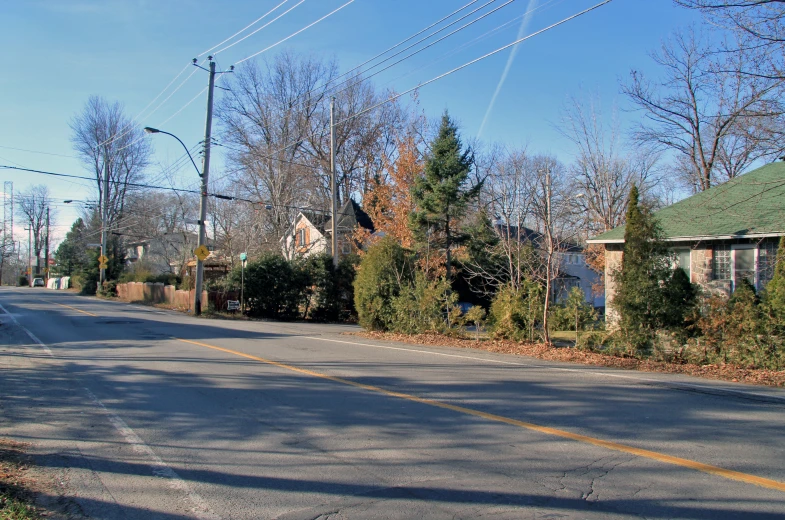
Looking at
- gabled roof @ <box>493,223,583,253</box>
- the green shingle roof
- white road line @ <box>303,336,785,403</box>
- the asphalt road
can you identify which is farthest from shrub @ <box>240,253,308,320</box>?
the asphalt road

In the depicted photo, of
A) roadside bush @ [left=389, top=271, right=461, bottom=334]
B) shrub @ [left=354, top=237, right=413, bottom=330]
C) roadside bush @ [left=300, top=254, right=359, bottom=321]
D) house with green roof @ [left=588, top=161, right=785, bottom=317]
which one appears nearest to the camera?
house with green roof @ [left=588, top=161, right=785, bottom=317]

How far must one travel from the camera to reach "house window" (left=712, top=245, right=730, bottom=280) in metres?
17.2

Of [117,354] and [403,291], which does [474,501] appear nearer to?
[117,354]

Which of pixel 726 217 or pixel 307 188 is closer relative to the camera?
pixel 726 217

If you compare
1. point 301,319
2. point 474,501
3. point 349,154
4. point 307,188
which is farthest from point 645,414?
point 349,154

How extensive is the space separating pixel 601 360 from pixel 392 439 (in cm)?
778

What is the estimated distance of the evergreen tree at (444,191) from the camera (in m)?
24.2

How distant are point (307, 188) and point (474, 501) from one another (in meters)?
37.2

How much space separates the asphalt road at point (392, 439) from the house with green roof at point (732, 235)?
25.1 ft

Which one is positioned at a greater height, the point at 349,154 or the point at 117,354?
the point at 349,154

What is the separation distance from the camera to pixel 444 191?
24.1 metres

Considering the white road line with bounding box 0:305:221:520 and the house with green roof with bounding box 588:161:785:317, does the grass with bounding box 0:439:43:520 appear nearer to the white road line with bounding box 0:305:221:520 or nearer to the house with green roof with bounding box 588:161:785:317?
the white road line with bounding box 0:305:221:520

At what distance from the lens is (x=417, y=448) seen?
242 inches

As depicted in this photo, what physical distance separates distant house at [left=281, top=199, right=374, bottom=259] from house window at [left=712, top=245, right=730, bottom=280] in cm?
2376
